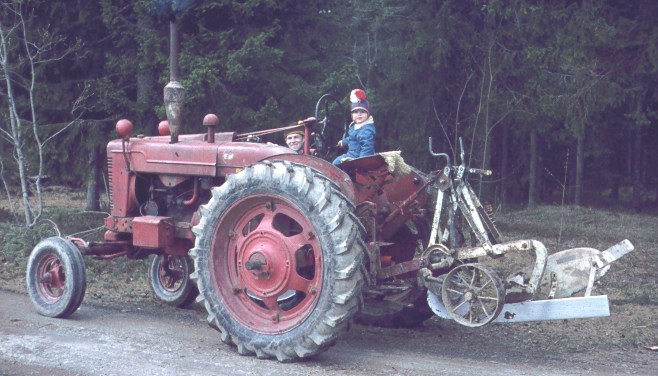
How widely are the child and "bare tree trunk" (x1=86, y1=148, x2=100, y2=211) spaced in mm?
8737

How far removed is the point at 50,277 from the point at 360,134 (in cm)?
307

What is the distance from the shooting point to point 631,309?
358 inches

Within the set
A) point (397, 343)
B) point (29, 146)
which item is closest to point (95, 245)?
point (397, 343)

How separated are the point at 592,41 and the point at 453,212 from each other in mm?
7528

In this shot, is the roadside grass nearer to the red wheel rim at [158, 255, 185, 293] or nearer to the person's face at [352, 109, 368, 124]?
the red wheel rim at [158, 255, 185, 293]

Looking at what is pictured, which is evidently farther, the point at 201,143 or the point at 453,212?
the point at 201,143

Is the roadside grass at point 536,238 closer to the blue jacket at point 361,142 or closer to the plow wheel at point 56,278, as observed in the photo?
the plow wheel at point 56,278

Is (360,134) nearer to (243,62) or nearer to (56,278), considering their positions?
(56,278)

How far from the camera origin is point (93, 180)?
53.4ft

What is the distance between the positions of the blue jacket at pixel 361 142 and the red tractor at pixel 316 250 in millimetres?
249

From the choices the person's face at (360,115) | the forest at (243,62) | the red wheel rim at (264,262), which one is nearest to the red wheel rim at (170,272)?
the red wheel rim at (264,262)

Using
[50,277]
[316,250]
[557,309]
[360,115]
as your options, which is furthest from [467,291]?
[50,277]

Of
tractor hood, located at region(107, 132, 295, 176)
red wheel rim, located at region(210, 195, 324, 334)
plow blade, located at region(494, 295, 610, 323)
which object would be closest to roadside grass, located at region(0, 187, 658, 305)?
tractor hood, located at region(107, 132, 295, 176)

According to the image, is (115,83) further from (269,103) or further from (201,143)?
(201,143)
